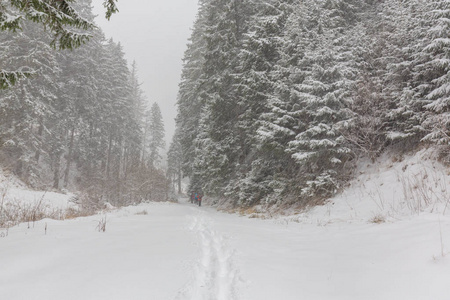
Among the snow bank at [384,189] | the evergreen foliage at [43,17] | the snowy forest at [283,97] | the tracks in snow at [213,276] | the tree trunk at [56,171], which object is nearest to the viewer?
the tracks in snow at [213,276]

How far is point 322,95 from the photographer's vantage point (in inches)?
401

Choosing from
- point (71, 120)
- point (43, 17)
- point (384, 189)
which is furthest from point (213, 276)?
point (71, 120)

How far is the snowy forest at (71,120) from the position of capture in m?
18.2

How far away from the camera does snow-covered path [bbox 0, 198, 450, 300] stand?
2406mm

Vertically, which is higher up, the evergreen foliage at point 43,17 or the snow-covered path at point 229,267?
the evergreen foliage at point 43,17

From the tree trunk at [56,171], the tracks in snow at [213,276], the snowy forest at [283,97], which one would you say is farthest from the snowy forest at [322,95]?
the tree trunk at [56,171]

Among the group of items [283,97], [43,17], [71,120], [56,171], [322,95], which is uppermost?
[71,120]

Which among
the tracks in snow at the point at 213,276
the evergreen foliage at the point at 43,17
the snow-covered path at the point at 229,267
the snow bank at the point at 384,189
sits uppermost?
the evergreen foliage at the point at 43,17

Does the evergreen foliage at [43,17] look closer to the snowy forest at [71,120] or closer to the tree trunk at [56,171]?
the snowy forest at [71,120]

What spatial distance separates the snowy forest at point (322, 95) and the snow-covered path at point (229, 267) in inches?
201

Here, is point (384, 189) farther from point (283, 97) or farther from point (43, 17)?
point (43, 17)

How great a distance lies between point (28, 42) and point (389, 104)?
2417 centimetres

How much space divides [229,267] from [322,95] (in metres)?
8.67

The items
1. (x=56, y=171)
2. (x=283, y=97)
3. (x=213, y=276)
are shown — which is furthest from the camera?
(x=56, y=171)
